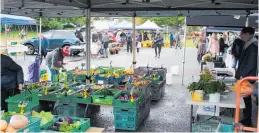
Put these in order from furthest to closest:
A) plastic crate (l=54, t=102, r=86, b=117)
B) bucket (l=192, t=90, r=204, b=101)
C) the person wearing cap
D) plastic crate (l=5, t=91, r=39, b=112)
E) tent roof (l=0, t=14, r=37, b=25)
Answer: tent roof (l=0, t=14, r=37, b=25) < the person wearing cap < plastic crate (l=54, t=102, r=86, b=117) < plastic crate (l=5, t=91, r=39, b=112) < bucket (l=192, t=90, r=204, b=101)

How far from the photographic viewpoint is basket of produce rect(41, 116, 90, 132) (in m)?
3.64

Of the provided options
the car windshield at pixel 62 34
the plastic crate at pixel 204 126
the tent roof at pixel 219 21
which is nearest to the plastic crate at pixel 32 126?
the plastic crate at pixel 204 126

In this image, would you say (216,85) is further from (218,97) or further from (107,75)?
(107,75)

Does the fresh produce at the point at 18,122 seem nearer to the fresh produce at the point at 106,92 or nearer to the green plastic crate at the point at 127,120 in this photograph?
the green plastic crate at the point at 127,120

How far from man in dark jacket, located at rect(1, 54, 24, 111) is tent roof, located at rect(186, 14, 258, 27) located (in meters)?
5.93

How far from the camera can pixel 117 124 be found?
20.3 feet

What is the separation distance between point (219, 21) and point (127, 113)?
5.88 meters

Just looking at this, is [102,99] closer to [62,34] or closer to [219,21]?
[219,21]

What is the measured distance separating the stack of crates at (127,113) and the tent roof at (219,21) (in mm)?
4710

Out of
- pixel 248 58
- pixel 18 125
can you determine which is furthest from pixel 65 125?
pixel 248 58

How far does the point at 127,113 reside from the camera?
6.05 metres

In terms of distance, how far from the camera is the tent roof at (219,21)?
10.1 m

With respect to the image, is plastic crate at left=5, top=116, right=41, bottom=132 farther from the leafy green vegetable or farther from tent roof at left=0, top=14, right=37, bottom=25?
tent roof at left=0, top=14, right=37, bottom=25

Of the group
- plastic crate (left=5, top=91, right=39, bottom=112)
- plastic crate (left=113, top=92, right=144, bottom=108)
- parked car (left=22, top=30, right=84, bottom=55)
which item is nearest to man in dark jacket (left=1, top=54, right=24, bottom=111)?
plastic crate (left=5, top=91, right=39, bottom=112)
